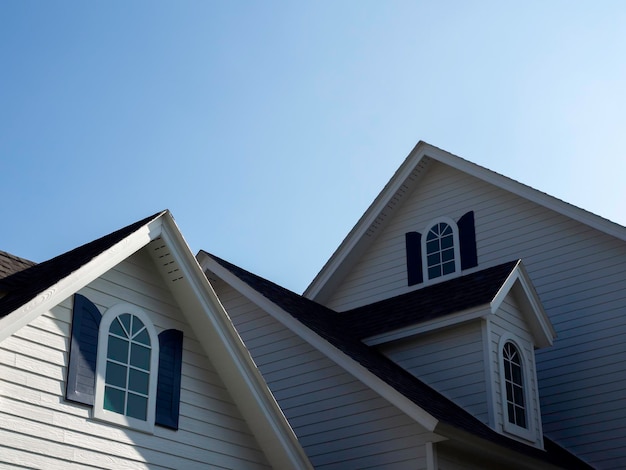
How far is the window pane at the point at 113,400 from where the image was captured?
36.5ft

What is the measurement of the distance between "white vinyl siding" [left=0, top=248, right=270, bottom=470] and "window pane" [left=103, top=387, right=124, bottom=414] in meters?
0.22

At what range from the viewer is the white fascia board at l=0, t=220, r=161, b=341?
10023mm

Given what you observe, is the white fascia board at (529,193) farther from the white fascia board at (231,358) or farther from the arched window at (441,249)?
the white fascia board at (231,358)

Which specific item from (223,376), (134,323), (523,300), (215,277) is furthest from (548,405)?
(134,323)

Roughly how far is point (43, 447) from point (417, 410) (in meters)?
6.06

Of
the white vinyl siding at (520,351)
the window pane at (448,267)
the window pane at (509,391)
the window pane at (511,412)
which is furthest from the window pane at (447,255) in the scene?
the window pane at (511,412)

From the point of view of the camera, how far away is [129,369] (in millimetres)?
11578

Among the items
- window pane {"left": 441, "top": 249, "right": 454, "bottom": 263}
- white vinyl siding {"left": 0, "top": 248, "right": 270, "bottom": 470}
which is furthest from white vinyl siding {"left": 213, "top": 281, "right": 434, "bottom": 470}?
window pane {"left": 441, "top": 249, "right": 454, "bottom": 263}

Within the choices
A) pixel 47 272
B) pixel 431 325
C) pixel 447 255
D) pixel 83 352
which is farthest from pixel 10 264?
pixel 447 255

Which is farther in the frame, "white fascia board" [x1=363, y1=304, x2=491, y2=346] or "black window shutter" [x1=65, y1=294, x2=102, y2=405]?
"white fascia board" [x1=363, y1=304, x2=491, y2=346]

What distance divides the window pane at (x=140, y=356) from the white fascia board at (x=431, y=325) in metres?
6.73

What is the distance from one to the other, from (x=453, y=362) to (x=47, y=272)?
7.97 metres

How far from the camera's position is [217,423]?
1238 cm

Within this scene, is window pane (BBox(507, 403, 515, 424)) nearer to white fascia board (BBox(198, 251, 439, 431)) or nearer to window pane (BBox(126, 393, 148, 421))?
white fascia board (BBox(198, 251, 439, 431))
